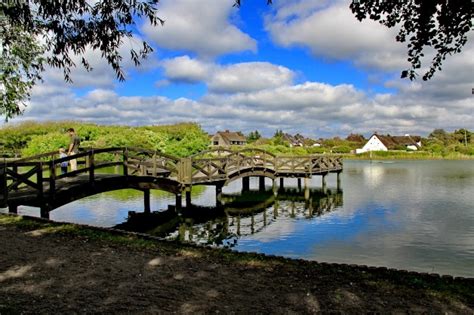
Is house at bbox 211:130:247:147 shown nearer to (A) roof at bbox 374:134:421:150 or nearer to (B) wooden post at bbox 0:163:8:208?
(A) roof at bbox 374:134:421:150

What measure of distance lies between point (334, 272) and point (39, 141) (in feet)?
161

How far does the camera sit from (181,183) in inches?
735

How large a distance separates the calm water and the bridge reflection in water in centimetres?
4

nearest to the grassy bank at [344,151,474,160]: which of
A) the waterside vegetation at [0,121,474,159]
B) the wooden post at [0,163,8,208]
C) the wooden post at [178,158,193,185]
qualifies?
the waterside vegetation at [0,121,474,159]

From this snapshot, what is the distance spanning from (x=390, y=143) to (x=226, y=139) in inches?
1694

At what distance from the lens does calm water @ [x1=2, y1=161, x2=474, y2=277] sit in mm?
11805

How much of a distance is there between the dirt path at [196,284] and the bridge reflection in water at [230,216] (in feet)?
20.1

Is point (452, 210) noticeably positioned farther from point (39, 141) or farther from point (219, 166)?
point (39, 141)

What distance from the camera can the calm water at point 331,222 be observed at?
465 inches

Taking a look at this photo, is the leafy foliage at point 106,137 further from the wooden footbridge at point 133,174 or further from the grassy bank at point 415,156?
the grassy bank at point 415,156

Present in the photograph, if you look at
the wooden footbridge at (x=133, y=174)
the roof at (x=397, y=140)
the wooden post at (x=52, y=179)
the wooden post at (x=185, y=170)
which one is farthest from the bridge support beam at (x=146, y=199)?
the roof at (x=397, y=140)

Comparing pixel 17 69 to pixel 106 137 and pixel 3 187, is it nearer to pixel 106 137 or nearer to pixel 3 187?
pixel 3 187

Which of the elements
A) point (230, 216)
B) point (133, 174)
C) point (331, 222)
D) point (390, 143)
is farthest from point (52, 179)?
point (390, 143)

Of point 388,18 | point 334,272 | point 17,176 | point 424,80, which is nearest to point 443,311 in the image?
point 334,272
